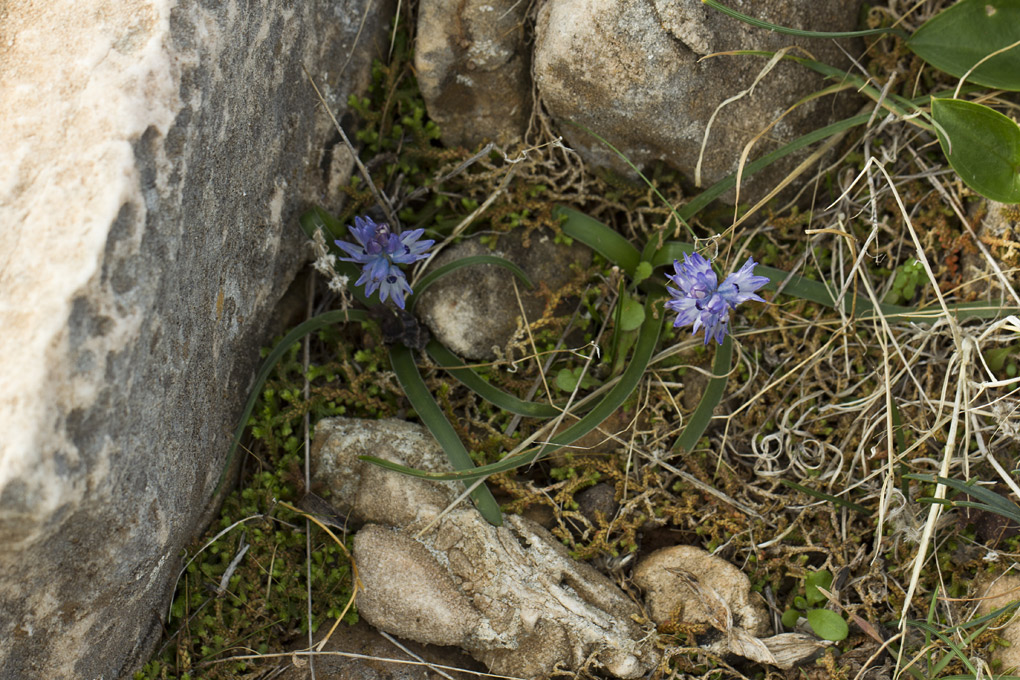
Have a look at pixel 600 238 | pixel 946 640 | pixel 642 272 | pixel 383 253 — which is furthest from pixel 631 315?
pixel 946 640

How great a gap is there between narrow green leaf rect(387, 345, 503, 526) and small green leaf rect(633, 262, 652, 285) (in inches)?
33.0

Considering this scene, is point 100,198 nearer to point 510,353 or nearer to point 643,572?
point 510,353

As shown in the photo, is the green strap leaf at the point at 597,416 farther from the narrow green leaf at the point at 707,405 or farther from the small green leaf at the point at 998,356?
the small green leaf at the point at 998,356

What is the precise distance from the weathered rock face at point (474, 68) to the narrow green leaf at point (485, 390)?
0.82m

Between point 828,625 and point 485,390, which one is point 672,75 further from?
point 828,625

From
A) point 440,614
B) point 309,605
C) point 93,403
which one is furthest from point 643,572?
point 93,403

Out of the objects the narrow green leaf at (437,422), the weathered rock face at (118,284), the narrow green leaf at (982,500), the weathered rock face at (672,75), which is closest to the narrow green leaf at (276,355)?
the weathered rock face at (118,284)

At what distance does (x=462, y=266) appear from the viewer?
8.41 ft

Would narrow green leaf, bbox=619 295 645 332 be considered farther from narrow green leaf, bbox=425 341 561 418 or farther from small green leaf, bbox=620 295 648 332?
narrow green leaf, bbox=425 341 561 418

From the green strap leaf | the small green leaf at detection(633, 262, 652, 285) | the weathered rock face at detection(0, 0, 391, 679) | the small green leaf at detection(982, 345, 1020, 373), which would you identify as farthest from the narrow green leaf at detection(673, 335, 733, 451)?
the weathered rock face at detection(0, 0, 391, 679)

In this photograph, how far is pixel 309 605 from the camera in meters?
2.33

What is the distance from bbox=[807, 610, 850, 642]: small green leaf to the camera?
7.66 feet

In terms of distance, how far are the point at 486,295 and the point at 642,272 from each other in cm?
57

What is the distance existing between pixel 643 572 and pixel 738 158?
150cm
